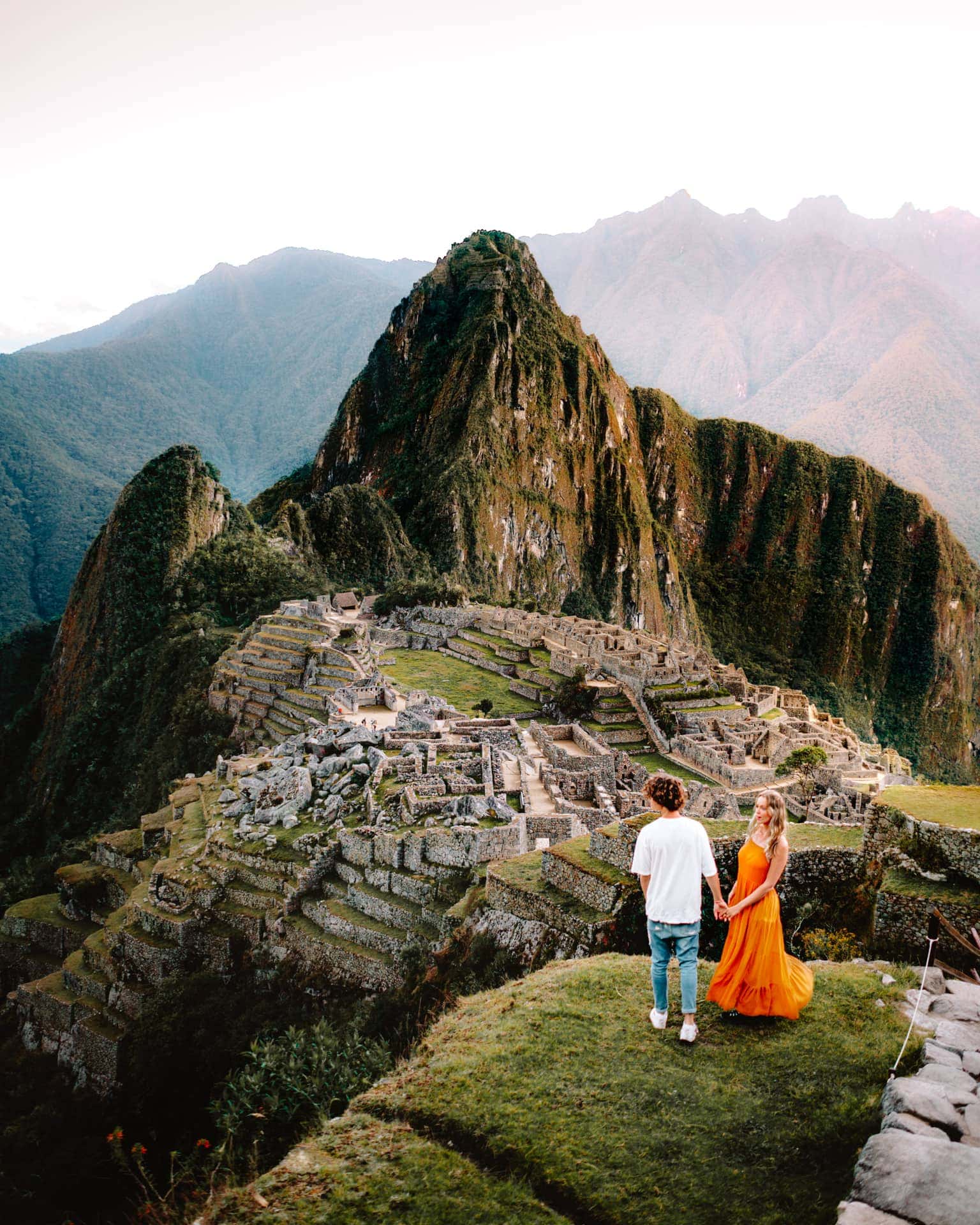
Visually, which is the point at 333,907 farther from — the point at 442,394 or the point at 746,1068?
the point at 442,394

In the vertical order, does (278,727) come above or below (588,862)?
below

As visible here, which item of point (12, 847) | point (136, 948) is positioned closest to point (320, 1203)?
point (136, 948)

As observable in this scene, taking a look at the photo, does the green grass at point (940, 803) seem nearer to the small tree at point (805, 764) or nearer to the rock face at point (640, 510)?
the small tree at point (805, 764)

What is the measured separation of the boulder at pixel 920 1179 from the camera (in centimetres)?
454

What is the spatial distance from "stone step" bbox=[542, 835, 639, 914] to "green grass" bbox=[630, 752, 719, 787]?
68.2ft

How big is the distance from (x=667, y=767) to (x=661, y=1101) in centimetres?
2843

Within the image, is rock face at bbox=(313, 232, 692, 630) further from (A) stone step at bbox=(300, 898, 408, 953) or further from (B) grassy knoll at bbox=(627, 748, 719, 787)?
(A) stone step at bbox=(300, 898, 408, 953)

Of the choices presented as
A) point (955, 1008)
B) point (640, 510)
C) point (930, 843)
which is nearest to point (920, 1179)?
point (955, 1008)

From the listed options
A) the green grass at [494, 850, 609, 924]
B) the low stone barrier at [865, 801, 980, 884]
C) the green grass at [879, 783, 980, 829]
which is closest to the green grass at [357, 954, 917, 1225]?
the low stone barrier at [865, 801, 980, 884]

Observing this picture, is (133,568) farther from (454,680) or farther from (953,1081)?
(953,1081)

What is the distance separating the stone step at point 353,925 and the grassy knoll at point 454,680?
22888mm

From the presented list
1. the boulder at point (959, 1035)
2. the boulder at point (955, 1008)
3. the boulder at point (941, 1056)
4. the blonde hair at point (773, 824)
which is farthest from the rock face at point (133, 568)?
the boulder at point (941, 1056)

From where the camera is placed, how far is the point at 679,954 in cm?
703

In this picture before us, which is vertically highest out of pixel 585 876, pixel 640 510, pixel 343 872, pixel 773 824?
pixel 640 510
